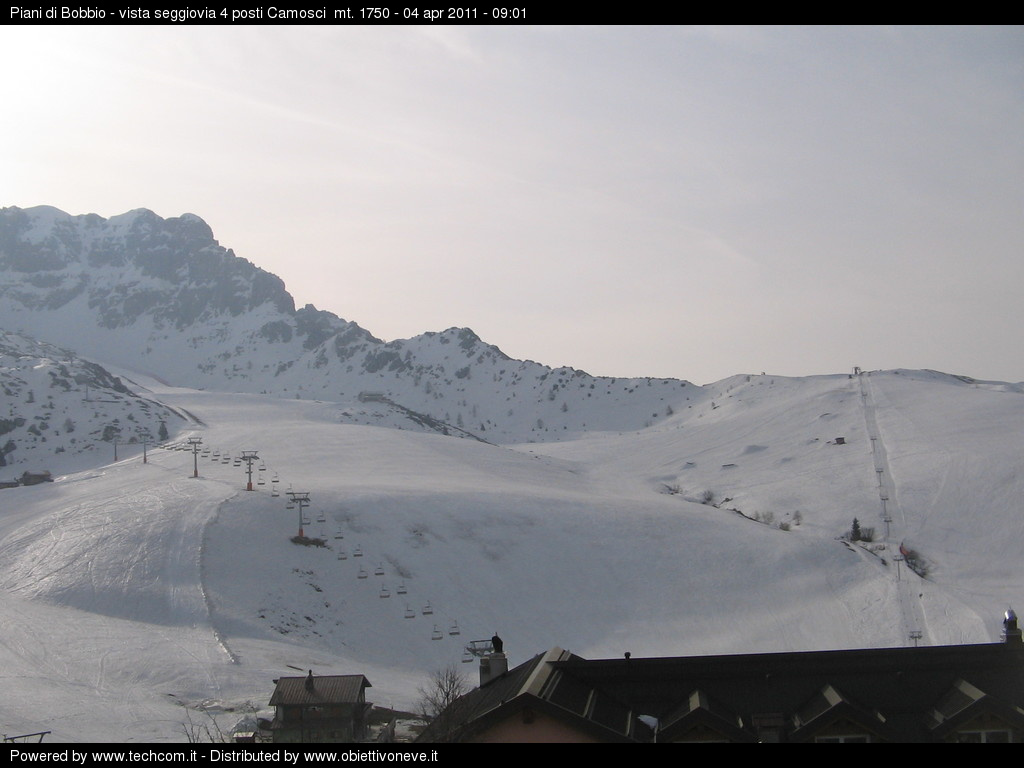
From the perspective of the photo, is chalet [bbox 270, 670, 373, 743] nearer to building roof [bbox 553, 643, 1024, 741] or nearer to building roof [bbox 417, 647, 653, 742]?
building roof [bbox 417, 647, 653, 742]

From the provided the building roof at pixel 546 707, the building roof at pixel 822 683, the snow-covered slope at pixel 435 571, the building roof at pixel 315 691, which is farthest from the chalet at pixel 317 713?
the building roof at pixel 822 683

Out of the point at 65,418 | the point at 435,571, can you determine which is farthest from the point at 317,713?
the point at 65,418

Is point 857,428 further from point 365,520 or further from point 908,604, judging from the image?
point 365,520

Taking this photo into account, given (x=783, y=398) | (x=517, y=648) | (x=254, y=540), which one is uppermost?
(x=783, y=398)

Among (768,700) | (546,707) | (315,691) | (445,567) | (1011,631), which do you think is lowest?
(445,567)

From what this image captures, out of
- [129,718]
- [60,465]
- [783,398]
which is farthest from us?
[783,398]

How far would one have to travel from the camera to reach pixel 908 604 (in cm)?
6347

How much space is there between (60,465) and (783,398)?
120 meters

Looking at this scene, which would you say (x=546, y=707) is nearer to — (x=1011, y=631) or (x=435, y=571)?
(x=1011, y=631)

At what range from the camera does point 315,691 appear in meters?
33.7

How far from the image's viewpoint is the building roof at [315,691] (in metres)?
33.0

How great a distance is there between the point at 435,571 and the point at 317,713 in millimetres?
35864
